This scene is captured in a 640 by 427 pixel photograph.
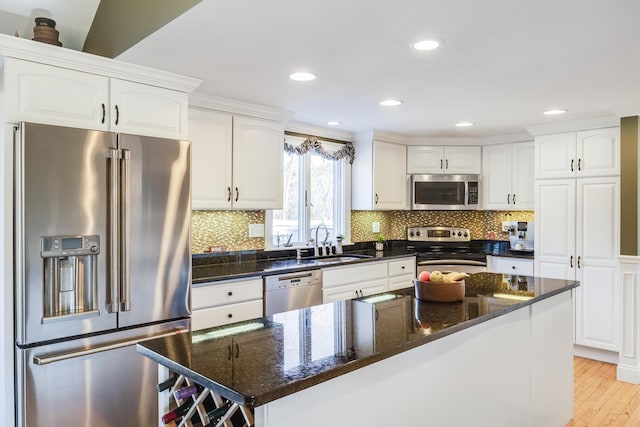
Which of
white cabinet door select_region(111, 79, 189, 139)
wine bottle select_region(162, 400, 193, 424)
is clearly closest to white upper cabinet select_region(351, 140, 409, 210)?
white cabinet door select_region(111, 79, 189, 139)

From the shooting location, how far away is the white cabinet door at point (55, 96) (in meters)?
2.20

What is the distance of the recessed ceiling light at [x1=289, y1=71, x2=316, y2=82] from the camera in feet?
9.11

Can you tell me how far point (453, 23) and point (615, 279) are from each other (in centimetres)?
323

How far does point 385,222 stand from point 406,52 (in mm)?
3415

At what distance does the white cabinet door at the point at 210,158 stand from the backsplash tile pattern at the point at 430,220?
208cm

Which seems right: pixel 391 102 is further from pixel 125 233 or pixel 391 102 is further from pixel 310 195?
pixel 125 233

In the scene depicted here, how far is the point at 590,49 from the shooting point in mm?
2311

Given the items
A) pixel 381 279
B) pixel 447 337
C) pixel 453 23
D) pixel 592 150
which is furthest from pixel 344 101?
pixel 592 150

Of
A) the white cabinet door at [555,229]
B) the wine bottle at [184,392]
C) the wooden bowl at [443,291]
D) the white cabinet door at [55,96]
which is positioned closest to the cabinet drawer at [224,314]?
the white cabinet door at [55,96]

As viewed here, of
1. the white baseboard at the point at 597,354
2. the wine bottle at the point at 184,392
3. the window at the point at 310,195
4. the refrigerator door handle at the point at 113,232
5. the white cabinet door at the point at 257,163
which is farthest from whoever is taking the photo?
the window at the point at 310,195

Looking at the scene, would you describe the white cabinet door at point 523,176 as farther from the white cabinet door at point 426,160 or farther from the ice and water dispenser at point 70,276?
the ice and water dispenser at point 70,276

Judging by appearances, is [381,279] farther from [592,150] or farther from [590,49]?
[590,49]

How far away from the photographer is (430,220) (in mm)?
5695

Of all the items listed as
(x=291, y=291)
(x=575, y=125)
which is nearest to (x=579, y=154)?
(x=575, y=125)
